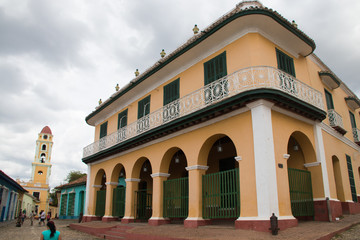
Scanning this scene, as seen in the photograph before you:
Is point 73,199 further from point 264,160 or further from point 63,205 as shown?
point 264,160

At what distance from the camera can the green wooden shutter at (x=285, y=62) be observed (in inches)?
434

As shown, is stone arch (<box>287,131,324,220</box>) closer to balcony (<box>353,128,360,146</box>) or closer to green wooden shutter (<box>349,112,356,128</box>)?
balcony (<box>353,128,360,146</box>)

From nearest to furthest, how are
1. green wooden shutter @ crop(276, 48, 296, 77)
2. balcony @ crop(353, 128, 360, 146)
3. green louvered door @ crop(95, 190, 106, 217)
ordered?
green wooden shutter @ crop(276, 48, 296, 77) < balcony @ crop(353, 128, 360, 146) < green louvered door @ crop(95, 190, 106, 217)

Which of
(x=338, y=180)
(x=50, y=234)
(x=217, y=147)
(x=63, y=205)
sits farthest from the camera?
(x=63, y=205)

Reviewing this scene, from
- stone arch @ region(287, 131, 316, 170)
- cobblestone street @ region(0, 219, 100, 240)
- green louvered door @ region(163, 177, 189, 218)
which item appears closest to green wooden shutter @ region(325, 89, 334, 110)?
stone arch @ region(287, 131, 316, 170)

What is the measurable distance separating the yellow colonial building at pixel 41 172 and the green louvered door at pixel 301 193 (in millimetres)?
54143

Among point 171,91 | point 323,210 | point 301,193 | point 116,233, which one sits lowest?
point 116,233

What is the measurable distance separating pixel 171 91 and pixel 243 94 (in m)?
4.97

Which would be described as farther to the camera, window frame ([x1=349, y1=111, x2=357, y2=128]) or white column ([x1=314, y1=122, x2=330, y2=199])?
window frame ([x1=349, y1=111, x2=357, y2=128])

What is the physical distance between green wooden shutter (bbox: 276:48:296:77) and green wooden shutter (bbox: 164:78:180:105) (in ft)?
14.0

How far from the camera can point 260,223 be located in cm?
812

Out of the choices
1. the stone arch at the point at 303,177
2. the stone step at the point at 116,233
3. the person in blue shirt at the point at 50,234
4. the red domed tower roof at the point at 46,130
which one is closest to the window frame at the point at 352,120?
the stone arch at the point at 303,177

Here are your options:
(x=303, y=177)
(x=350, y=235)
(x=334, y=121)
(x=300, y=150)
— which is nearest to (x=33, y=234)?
(x=303, y=177)

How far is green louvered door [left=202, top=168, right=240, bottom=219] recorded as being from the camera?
31.4 feet
